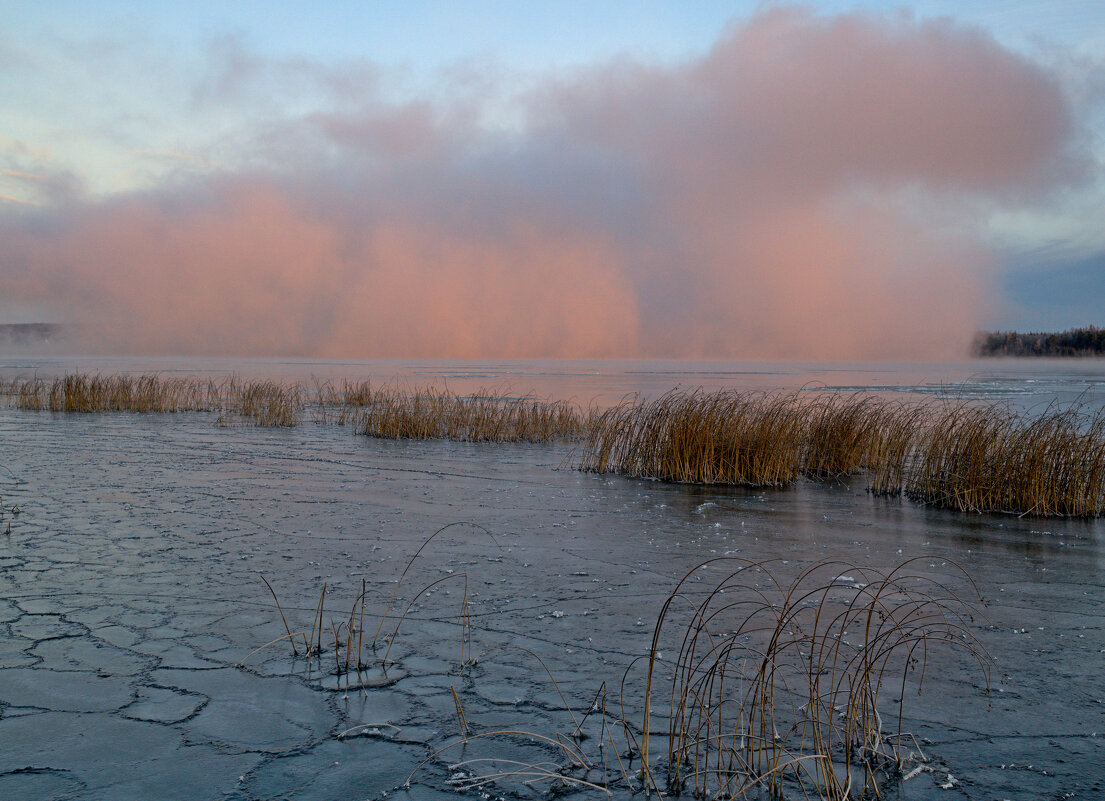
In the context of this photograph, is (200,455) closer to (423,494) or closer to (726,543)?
(423,494)

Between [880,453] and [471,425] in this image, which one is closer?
[880,453]

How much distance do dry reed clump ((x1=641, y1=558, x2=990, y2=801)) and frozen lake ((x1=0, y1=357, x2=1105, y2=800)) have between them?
6.4 inches

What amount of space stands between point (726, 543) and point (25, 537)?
6422 mm

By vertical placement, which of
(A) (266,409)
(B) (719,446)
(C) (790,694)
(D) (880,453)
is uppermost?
(A) (266,409)

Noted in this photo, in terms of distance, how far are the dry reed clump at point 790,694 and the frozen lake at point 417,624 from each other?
16 cm

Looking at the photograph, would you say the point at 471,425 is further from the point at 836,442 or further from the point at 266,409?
the point at 836,442

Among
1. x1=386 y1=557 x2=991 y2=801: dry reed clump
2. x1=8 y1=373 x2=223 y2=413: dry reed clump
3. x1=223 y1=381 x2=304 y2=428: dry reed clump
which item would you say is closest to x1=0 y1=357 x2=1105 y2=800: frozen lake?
x1=386 y1=557 x2=991 y2=801: dry reed clump

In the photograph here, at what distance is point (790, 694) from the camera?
3.99 metres

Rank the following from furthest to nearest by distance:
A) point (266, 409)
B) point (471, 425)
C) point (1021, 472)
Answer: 1. point (266, 409)
2. point (471, 425)
3. point (1021, 472)

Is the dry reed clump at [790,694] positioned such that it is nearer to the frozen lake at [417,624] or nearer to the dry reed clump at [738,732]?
the dry reed clump at [738,732]

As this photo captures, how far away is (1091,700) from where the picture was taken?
4.02m

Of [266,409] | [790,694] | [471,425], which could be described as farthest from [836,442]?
[266,409]

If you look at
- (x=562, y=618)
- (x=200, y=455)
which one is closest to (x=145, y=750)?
(x=562, y=618)

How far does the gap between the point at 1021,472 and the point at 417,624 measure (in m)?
8.02
